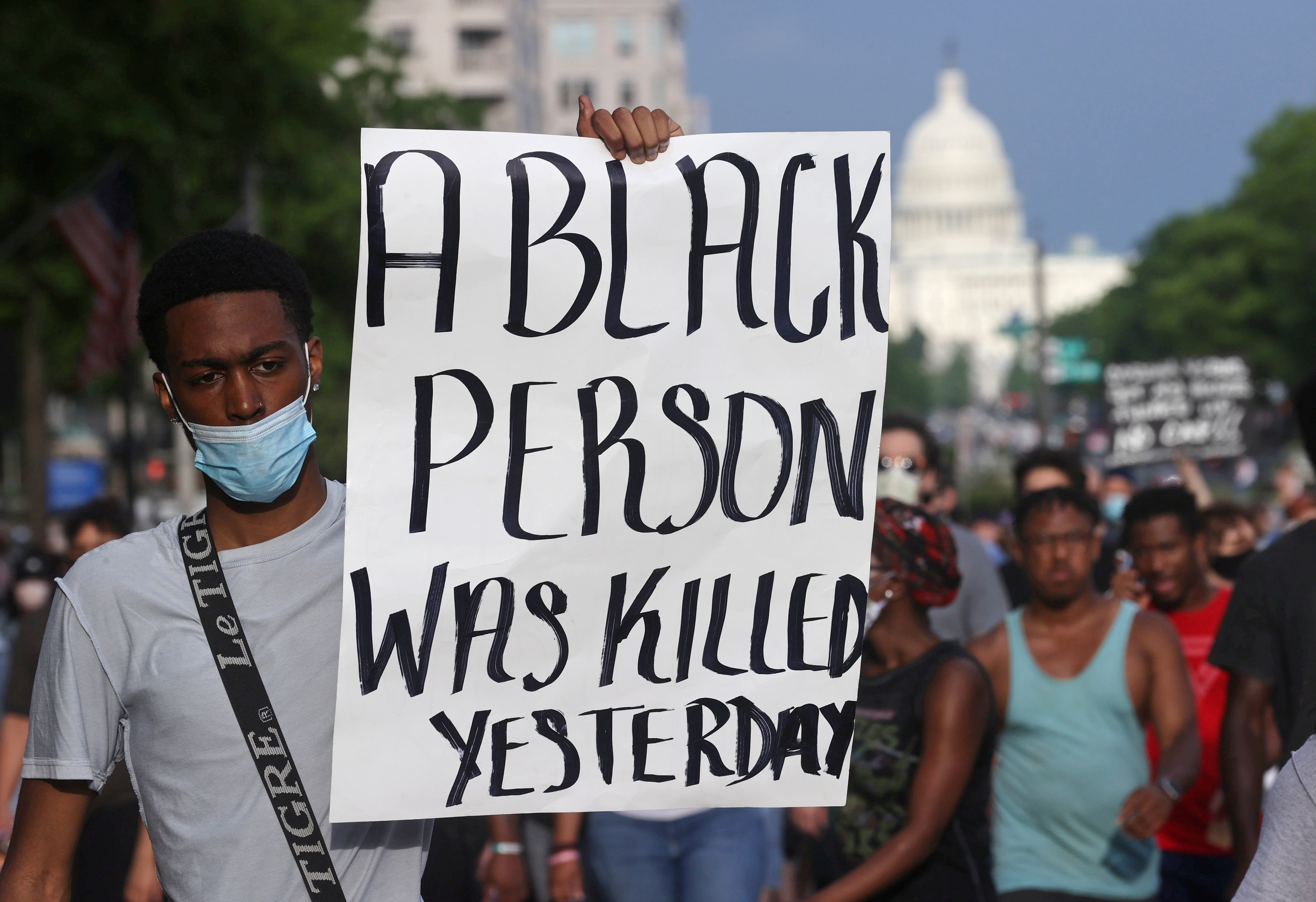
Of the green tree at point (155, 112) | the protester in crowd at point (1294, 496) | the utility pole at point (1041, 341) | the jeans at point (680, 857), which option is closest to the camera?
the jeans at point (680, 857)

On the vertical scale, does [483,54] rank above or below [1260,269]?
above

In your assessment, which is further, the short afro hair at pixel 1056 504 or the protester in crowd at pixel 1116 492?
the protester in crowd at pixel 1116 492

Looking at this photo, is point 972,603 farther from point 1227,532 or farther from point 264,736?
point 264,736

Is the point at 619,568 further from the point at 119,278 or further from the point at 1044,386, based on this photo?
the point at 1044,386

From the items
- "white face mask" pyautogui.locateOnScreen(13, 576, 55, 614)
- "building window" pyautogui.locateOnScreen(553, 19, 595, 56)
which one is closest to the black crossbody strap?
"white face mask" pyautogui.locateOnScreen(13, 576, 55, 614)

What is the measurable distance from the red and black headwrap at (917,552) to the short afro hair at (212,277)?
1927 millimetres

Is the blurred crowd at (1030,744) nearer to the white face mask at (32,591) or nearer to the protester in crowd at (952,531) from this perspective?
the protester in crowd at (952,531)

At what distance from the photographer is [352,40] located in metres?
23.7

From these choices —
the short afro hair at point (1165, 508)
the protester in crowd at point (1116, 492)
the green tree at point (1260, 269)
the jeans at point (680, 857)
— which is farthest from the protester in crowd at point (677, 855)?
the green tree at point (1260, 269)

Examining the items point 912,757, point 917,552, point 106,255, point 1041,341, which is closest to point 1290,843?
point 912,757

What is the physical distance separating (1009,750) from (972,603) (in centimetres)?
116

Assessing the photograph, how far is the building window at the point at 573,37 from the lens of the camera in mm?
81438

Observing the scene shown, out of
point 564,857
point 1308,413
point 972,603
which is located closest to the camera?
point 1308,413

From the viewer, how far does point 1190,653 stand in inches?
226
